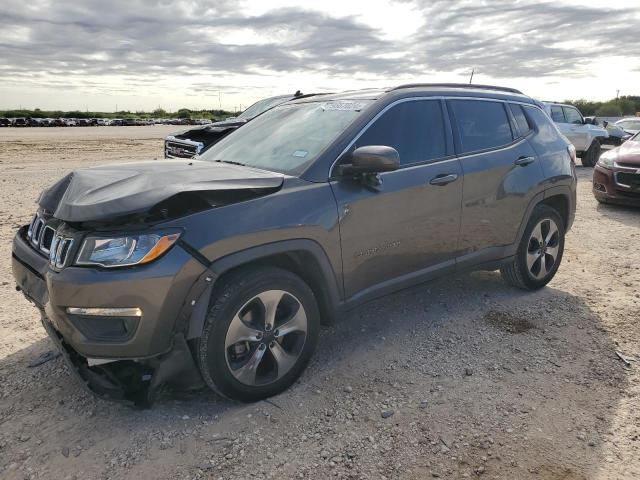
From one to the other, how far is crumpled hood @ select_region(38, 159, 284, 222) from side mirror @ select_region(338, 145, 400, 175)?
47 cm

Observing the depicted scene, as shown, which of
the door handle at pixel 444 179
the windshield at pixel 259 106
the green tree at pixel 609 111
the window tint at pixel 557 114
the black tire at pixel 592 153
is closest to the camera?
the door handle at pixel 444 179

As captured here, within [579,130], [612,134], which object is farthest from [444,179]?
[612,134]

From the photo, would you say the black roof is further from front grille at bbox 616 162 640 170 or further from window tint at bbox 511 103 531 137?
front grille at bbox 616 162 640 170

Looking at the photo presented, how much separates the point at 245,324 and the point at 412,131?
188 cm

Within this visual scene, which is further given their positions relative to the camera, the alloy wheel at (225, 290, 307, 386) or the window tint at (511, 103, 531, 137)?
the window tint at (511, 103, 531, 137)

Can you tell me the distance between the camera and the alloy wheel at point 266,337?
2.95m

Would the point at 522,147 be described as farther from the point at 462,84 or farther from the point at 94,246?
the point at 94,246

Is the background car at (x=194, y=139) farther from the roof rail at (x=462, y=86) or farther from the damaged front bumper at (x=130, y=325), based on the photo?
the damaged front bumper at (x=130, y=325)

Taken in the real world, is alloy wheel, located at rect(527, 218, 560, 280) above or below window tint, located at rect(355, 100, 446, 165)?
below

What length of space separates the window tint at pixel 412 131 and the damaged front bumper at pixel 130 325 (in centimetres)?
153

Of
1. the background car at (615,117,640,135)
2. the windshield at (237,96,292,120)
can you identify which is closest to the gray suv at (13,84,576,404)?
the windshield at (237,96,292,120)

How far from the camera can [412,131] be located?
3840 millimetres

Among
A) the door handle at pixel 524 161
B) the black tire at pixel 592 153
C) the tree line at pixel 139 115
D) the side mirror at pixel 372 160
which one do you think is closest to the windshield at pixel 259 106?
the door handle at pixel 524 161

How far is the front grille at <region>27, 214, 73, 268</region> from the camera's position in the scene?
8.88ft
